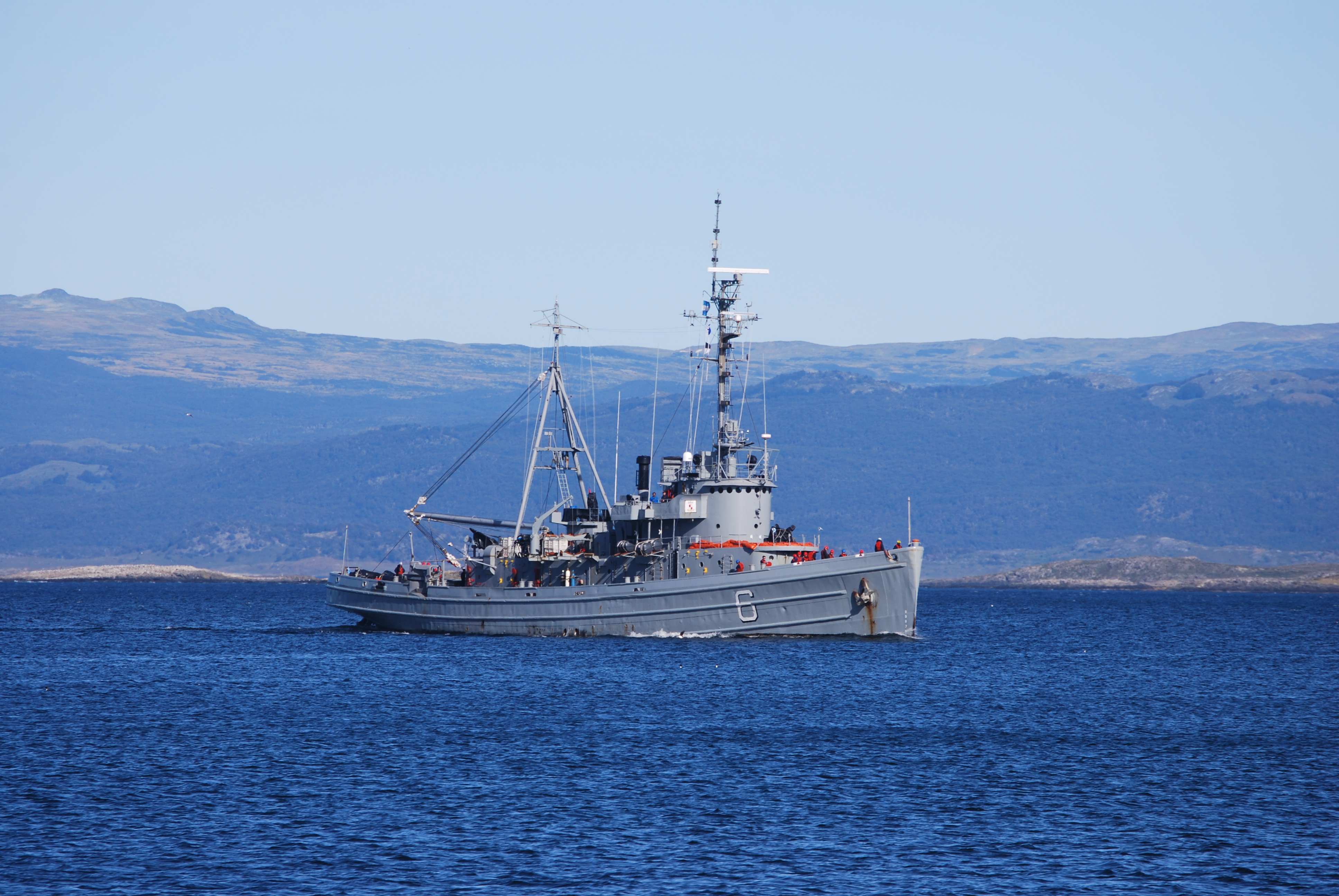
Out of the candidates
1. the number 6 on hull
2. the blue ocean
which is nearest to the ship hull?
the number 6 on hull

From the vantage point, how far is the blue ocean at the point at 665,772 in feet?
106

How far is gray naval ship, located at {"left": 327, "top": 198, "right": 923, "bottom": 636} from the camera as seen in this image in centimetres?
6888

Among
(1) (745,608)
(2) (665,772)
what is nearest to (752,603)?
(1) (745,608)

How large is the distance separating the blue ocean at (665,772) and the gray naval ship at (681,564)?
172cm

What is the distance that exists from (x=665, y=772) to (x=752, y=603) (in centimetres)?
2731

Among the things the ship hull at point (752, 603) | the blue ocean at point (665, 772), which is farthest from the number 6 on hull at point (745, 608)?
the blue ocean at point (665, 772)

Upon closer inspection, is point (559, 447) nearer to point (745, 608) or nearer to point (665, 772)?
point (745, 608)

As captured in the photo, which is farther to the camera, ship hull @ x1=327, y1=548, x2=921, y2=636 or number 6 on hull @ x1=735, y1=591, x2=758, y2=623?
number 6 on hull @ x1=735, y1=591, x2=758, y2=623

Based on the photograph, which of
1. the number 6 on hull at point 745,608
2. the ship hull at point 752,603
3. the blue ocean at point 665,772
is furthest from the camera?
the number 6 on hull at point 745,608

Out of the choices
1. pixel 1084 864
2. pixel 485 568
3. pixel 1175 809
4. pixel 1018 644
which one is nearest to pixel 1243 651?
pixel 1018 644

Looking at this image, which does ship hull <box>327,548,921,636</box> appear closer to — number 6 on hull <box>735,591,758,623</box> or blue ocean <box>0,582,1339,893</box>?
number 6 on hull <box>735,591,758,623</box>

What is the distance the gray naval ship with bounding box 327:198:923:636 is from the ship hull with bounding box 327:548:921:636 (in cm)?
6

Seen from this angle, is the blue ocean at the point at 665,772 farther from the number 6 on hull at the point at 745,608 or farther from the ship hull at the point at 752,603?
the number 6 on hull at the point at 745,608

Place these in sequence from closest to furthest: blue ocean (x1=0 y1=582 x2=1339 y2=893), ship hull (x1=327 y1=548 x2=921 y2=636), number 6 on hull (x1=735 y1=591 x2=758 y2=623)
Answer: blue ocean (x1=0 y1=582 x2=1339 y2=893) < ship hull (x1=327 y1=548 x2=921 y2=636) < number 6 on hull (x1=735 y1=591 x2=758 y2=623)
